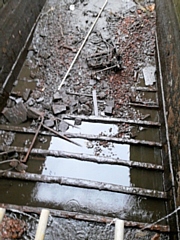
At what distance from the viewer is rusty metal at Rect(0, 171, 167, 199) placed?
3365mm

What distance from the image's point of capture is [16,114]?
421cm

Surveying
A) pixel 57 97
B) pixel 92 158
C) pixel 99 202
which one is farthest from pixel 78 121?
pixel 99 202

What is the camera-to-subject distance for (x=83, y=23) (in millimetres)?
6305

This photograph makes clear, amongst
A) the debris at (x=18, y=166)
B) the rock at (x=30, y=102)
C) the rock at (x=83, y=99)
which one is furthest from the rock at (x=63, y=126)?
the debris at (x=18, y=166)

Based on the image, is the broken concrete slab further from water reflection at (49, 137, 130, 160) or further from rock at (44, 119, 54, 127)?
rock at (44, 119, 54, 127)

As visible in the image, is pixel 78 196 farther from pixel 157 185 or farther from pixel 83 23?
pixel 83 23

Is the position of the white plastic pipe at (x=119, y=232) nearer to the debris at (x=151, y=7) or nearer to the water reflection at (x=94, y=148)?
the water reflection at (x=94, y=148)

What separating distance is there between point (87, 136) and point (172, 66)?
1.70 meters

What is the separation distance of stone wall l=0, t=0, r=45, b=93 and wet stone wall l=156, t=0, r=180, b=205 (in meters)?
2.66

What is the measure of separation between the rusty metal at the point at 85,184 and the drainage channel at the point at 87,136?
1cm

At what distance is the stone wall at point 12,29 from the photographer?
4.50 meters

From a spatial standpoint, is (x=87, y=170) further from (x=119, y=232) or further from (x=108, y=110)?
(x=119, y=232)

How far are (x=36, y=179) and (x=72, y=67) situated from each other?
2499 millimetres

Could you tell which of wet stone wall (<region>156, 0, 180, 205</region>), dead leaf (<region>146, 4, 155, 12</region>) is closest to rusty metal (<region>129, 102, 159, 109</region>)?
wet stone wall (<region>156, 0, 180, 205</region>)
